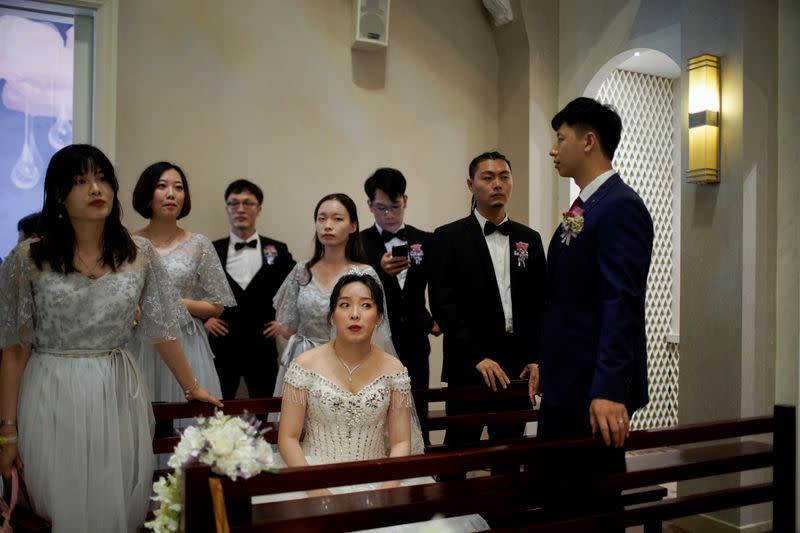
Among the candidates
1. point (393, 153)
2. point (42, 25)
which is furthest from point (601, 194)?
point (42, 25)

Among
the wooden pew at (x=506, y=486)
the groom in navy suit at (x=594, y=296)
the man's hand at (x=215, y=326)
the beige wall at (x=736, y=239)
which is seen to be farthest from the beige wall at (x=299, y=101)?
the wooden pew at (x=506, y=486)

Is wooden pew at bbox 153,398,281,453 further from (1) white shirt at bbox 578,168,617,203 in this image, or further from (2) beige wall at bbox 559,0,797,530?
(2) beige wall at bbox 559,0,797,530

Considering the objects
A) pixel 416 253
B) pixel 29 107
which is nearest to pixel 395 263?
pixel 416 253

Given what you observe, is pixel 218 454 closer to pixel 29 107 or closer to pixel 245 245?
pixel 245 245

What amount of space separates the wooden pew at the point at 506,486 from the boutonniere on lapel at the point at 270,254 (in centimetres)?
275

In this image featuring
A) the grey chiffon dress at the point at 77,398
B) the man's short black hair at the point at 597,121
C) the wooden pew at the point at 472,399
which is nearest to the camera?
the grey chiffon dress at the point at 77,398

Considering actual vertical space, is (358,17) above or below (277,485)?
above

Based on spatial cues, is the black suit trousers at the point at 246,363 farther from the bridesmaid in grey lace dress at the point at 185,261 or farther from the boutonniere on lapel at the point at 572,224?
the boutonniere on lapel at the point at 572,224

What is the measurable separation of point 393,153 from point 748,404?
3209 mm

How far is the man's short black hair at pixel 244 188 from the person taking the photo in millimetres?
4754

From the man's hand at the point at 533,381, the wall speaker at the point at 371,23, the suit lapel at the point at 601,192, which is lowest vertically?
the man's hand at the point at 533,381

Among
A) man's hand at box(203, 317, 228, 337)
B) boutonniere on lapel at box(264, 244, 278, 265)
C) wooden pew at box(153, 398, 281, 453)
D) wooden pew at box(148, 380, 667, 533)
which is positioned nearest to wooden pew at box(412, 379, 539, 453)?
wooden pew at box(148, 380, 667, 533)

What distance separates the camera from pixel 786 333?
3.83m

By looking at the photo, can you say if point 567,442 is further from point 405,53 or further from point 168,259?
point 405,53
